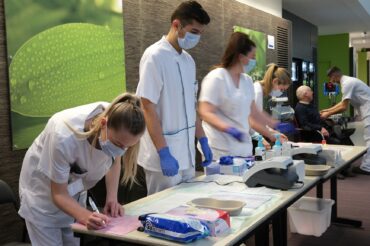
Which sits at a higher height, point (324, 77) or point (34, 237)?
point (324, 77)

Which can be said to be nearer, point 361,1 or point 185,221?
point 185,221

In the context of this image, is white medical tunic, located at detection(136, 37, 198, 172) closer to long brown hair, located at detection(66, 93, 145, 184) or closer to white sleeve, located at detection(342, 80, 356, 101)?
long brown hair, located at detection(66, 93, 145, 184)

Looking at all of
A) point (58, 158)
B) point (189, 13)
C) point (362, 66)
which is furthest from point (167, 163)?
point (362, 66)

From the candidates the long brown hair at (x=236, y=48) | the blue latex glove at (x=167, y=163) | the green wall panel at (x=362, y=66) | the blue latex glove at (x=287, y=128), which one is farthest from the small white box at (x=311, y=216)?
the green wall panel at (x=362, y=66)

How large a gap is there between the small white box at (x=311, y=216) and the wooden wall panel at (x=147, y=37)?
1626mm

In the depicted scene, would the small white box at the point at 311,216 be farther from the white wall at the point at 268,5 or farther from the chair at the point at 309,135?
the white wall at the point at 268,5

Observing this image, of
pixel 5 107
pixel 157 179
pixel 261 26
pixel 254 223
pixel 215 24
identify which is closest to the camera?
pixel 254 223

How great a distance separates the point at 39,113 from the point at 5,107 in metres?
0.24

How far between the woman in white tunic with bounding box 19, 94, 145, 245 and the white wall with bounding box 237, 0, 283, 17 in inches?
177

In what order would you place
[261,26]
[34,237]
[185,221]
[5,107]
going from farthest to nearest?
[261,26], [5,107], [34,237], [185,221]

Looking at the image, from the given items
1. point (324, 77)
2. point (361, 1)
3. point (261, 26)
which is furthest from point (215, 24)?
point (324, 77)

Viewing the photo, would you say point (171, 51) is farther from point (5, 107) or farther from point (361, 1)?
point (361, 1)

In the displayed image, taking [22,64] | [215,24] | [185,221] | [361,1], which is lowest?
[185,221]

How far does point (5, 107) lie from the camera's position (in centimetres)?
253
